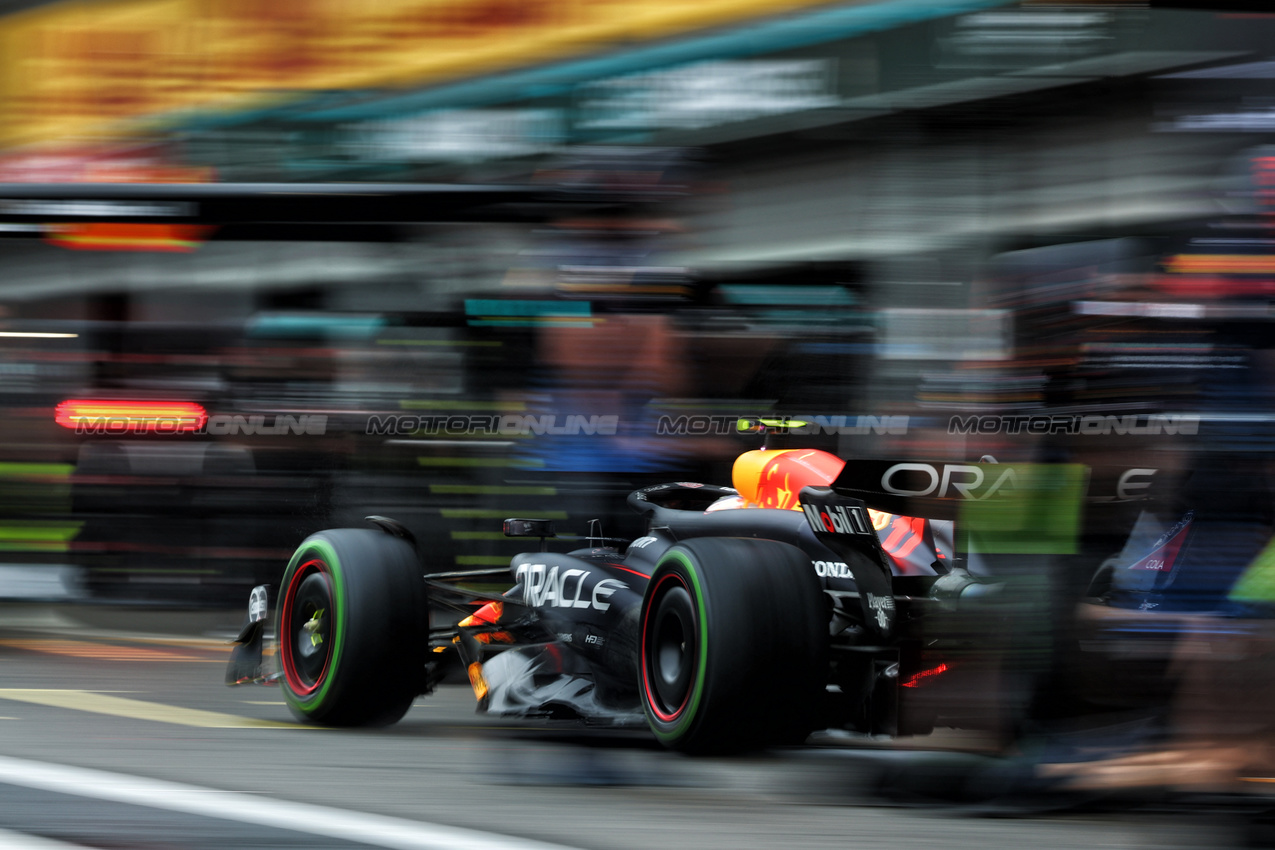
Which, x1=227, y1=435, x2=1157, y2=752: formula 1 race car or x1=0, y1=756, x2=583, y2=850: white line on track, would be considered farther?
x1=227, y1=435, x2=1157, y2=752: formula 1 race car

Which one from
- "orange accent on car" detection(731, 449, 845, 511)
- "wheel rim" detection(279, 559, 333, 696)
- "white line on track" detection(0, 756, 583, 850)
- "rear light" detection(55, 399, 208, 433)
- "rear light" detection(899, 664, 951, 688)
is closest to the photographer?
"white line on track" detection(0, 756, 583, 850)

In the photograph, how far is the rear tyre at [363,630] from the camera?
16.5ft

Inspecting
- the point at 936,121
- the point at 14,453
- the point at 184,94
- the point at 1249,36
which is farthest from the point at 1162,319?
the point at 184,94

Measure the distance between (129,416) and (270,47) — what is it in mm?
3201

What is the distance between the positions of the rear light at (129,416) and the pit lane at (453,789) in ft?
11.2

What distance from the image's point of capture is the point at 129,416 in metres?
9.34

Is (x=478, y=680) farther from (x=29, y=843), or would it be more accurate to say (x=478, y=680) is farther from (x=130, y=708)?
(x=29, y=843)

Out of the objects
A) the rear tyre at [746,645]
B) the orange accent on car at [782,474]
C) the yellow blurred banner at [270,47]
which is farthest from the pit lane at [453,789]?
the yellow blurred banner at [270,47]

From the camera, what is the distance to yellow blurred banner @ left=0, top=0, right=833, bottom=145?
9.84m

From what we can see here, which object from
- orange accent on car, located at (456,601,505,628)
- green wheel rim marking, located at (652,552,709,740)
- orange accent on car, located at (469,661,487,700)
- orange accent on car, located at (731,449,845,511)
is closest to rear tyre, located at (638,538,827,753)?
green wheel rim marking, located at (652,552,709,740)

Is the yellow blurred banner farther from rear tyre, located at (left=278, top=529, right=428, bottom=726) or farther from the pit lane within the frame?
the pit lane

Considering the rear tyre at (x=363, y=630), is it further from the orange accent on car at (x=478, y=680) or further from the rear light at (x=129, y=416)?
the rear light at (x=129, y=416)

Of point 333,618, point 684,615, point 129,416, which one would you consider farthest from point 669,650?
point 129,416

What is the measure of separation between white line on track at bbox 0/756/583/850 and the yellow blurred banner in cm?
607
